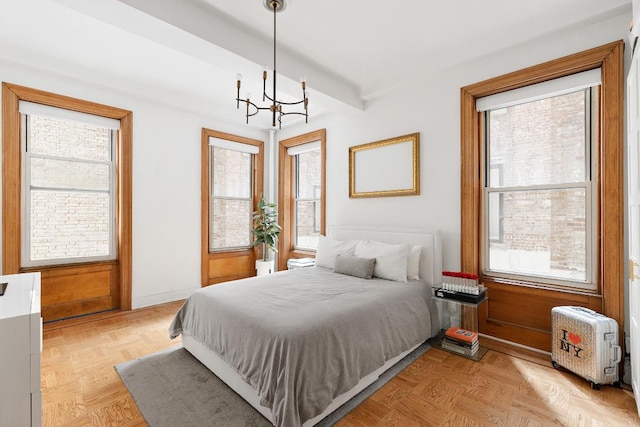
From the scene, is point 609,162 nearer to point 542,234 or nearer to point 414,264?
point 542,234

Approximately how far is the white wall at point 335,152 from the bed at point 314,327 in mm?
506

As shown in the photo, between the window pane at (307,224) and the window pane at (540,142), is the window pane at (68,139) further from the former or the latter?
the window pane at (540,142)

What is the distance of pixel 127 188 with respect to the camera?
12.5 feet

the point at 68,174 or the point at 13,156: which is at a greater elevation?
the point at 13,156

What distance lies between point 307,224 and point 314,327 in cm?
325

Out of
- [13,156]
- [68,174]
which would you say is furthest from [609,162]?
[13,156]

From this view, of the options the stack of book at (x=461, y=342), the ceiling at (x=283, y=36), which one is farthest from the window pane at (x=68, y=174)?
the stack of book at (x=461, y=342)

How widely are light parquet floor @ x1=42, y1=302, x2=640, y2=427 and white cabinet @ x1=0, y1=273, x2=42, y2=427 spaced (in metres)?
0.59

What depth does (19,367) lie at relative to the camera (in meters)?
1.33

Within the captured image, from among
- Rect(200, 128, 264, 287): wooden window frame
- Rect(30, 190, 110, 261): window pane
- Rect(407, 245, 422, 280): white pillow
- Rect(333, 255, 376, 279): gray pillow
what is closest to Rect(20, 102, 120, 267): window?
Rect(30, 190, 110, 261): window pane

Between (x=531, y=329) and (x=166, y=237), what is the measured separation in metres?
4.37

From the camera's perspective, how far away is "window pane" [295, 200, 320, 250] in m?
4.86

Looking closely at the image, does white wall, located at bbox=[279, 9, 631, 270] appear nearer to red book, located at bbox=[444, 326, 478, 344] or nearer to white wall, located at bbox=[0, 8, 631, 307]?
white wall, located at bbox=[0, 8, 631, 307]

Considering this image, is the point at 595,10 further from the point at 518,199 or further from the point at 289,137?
the point at 289,137
